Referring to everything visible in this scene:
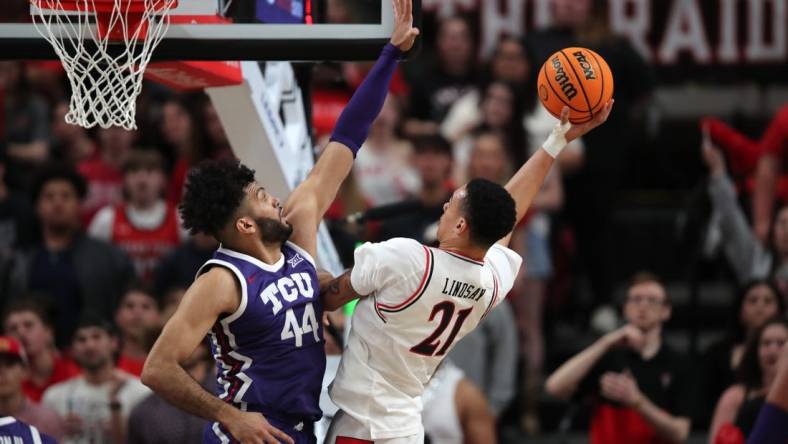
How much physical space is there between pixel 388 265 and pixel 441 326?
0.35 meters

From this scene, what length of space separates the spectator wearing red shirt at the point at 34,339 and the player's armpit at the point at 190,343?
3566mm

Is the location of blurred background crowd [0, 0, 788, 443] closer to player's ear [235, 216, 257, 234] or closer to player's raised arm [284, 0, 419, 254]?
player's raised arm [284, 0, 419, 254]

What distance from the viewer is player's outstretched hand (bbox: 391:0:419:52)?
20.5 feet

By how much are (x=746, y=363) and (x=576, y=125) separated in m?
2.10

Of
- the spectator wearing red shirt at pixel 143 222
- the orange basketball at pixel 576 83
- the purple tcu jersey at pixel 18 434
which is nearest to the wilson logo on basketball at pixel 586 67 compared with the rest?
the orange basketball at pixel 576 83

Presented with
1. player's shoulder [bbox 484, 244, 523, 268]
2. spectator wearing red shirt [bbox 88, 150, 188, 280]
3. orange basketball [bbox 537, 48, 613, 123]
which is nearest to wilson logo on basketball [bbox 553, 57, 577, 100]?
orange basketball [bbox 537, 48, 613, 123]

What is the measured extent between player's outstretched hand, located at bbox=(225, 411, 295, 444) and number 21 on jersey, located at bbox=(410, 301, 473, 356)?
660 millimetres

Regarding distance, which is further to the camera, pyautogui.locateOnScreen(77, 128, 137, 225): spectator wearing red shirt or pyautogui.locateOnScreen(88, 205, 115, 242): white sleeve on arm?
pyautogui.locateOnScreen(77, 128, 137, 225): spectator wearing red shirt

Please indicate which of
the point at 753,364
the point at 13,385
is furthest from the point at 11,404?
the point at 753,364

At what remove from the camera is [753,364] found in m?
8.02

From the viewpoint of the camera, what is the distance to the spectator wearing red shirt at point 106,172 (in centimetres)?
1095

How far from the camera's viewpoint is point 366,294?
6.06 m

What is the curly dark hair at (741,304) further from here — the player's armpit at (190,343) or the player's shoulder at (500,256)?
the player's armpit at (190,343)

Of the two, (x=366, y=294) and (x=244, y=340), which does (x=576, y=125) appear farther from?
(x=244, y=340)
